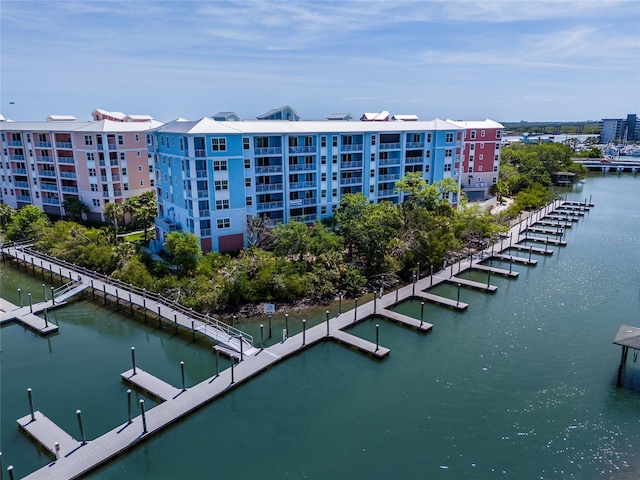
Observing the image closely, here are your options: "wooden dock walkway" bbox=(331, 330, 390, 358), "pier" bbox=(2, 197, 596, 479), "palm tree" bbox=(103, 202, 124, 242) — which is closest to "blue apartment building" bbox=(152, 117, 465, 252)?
"palm tree" bbox=(103, 202, 124, 242)

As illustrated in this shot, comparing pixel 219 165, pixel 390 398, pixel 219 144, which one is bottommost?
pixel 390 398

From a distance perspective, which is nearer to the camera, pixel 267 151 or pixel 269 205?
pixel 267 151

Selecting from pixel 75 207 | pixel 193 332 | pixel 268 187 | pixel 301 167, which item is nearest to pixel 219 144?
pixel 268 187

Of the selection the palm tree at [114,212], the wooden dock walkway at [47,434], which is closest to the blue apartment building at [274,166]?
the palm tree at [114,212]

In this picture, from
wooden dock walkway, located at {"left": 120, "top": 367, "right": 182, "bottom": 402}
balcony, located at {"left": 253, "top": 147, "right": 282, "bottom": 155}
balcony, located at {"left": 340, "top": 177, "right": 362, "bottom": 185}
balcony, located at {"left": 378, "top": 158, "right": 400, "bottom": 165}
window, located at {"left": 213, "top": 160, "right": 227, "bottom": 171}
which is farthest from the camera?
balcony, located at {"left": 378, "top": 158, "right": 400, "bottom": 165}

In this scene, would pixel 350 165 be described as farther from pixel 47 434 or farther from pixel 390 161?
pixel 47 434

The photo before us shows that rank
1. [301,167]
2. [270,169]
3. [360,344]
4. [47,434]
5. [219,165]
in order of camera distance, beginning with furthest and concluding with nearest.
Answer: [301,167], [270,169], [219,165], [360,344], [47,434]

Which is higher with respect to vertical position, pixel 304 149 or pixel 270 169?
pixel 304 149

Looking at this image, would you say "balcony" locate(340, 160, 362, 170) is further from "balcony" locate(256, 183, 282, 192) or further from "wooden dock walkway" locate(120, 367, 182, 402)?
"wooden dock walkway" locate(120, 367, 182, 402)

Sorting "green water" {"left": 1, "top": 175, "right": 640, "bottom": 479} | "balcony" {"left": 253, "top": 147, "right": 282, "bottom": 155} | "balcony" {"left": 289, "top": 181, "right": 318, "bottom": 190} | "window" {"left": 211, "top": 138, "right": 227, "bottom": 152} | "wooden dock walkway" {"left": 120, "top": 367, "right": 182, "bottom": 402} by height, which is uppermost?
"window" {"left": 211, "top": 138, "right": 227, "bottom": 152}
